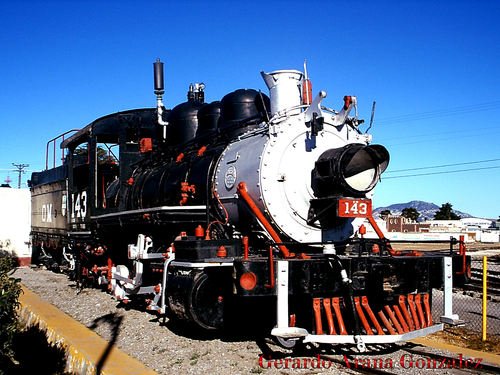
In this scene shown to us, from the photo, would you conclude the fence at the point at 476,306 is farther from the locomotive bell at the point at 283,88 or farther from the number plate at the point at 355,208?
the locomotive bell at the point at 283,88

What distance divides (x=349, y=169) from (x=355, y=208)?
0.47m

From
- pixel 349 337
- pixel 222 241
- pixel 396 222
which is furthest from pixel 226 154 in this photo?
pixel 396 222

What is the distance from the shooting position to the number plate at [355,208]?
6609 millimetres

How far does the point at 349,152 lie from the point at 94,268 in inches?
281

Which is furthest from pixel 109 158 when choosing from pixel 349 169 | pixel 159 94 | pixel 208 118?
pixel 349 169

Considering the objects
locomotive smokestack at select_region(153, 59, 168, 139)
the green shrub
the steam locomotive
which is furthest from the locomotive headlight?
locomotive smokestack at select_region(153, 59, 168, 139)

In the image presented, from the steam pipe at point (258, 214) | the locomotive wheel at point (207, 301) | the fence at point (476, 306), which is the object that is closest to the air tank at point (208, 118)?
the steam pipe at point (258, 214)

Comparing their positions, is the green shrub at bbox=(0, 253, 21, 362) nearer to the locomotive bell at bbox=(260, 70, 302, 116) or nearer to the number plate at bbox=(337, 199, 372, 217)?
the number plate at bbox=(337, 199, 372, 217)

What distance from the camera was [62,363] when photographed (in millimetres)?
6957

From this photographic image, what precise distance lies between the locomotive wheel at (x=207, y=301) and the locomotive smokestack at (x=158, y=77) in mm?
5038

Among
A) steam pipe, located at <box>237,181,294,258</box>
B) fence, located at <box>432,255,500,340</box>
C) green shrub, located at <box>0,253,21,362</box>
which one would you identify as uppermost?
steam pipe, located at <box>237,181,294,258</box>

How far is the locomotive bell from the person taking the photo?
7382 millimetres

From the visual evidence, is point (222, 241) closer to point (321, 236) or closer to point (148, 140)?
point (321, 236)

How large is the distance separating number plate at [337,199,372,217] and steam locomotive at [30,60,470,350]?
0.01 metres
